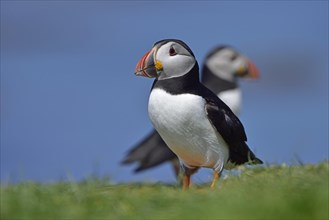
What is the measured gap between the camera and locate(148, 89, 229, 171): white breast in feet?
21.7

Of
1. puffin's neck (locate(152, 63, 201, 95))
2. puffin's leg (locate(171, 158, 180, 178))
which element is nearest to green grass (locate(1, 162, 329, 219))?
puffin's neck (locate(152, 63, 201, 95))

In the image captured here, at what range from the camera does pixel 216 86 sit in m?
13.6

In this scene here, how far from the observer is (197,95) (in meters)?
6.74

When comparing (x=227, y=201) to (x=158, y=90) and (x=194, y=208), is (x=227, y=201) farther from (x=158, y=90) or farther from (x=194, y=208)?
(x=158, y=90)

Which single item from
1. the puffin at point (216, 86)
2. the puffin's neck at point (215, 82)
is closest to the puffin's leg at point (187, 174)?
the puffin at point (216, 86)

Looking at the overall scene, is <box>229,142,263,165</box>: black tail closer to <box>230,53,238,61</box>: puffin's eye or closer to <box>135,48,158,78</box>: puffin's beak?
<box>135,48,158,78</box>: puffin's beak

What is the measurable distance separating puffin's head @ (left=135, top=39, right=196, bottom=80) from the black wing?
0.32 meters

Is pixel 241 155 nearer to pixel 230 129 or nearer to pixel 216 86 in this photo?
pixel 230 129

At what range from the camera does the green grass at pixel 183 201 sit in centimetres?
439

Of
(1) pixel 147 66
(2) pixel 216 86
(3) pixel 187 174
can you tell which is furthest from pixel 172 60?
(2) pixel 216 86

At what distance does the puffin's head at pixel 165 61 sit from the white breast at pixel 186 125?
175mm

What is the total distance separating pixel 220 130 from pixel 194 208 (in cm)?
230

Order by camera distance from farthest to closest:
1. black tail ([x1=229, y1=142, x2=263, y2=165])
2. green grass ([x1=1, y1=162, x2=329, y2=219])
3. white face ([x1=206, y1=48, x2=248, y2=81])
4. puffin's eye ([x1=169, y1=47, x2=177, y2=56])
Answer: white face ([x1=206, y1=48, x2=248, y2=81]), black tail ([x1=229, y1=142, x2=263, y2=165]), puffin's eye ([x1=169, y1=47, x2=177, y2=56]), green grass ([x1=1, y1=162, x2=329, y2=219])

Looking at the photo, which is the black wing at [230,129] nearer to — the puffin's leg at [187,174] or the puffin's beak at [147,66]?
the puffin's leg at [187,174]
